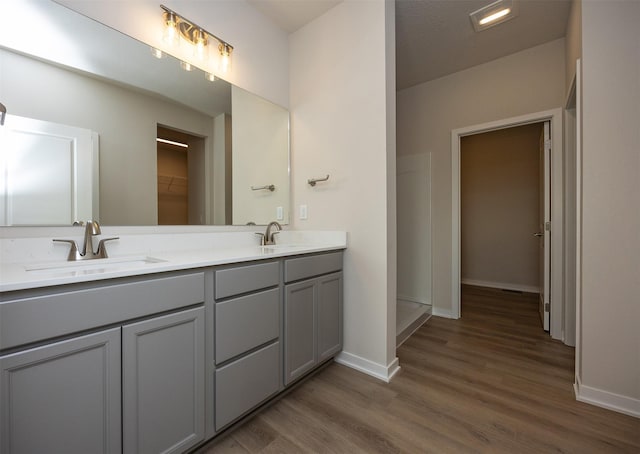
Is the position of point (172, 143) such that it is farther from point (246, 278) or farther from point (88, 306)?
point (88, 306)

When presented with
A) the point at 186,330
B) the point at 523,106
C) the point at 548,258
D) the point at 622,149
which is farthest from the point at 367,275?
the point at 523,106

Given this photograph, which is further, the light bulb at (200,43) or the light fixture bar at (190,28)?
the light bulb at (200,43)

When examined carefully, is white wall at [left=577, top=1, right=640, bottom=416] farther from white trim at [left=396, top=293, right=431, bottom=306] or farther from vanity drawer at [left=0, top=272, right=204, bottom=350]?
vanity drawer at [left=0, top=272, right=204, bottom=350]

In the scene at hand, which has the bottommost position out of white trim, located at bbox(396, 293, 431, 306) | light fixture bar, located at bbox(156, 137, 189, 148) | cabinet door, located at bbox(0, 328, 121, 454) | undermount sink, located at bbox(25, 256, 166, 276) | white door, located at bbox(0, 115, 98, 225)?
white trim, located at bbox(396, 293, 431, 306)

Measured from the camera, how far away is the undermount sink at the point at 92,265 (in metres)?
1.01

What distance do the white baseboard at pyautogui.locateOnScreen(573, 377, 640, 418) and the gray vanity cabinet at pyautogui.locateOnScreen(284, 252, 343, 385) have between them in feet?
4.75

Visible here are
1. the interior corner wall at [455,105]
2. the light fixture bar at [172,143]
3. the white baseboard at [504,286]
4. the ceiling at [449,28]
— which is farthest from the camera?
the white baseboard at [504,286]

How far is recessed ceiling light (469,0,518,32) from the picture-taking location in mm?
2060

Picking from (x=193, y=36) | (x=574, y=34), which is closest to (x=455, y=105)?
(x=574, y=34)

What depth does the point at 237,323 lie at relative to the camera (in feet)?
4.15

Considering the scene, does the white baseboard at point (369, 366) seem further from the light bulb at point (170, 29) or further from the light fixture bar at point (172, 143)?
the light bulb at point (170, 29)

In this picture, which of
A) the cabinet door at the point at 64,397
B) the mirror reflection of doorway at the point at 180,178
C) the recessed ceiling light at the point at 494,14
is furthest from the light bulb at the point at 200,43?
the recessed ceiling light at the point at 494,14

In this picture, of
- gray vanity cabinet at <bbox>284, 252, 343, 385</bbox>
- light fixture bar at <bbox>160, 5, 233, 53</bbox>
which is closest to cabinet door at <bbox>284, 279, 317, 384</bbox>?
gray vanity cabinet at <bbox>284, 252, 343, 385</bbox>

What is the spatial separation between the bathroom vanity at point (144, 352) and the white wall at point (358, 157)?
1.84 ft
